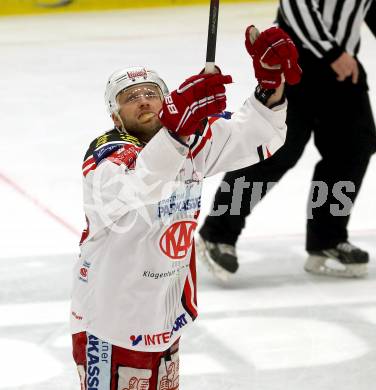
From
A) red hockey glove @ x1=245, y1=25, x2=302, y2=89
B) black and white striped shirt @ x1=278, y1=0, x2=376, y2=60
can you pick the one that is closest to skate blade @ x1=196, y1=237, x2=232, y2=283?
black and white striped shirt @ x1=278, y1=0, x2=376, y2=60

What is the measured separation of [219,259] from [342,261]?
1.70 ft

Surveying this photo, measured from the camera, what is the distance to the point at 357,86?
4457 mm

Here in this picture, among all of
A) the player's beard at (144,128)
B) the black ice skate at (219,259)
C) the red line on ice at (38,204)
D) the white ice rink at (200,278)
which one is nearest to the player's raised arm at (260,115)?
the player's beard at (144,128)

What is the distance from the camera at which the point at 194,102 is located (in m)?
2.18

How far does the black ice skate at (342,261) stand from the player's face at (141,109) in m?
2.15

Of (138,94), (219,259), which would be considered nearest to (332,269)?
(219,259)

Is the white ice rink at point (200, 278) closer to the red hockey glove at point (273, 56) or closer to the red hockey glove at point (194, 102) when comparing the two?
the red hockey glove at point (273, 56)

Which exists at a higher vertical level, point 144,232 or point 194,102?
point 194,102

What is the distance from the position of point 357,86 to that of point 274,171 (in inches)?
18.3

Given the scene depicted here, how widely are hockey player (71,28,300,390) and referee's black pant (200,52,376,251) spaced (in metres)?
1.80

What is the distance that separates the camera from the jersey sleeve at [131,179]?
221 centimetres

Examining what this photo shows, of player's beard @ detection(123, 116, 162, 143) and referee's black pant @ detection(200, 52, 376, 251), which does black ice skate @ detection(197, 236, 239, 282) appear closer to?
referee's black pant @ detection(200, 52, 376, 251)

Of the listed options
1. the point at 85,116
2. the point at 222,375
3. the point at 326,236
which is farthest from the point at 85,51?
the point at 222,375

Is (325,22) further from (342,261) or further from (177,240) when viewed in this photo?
(177,240)
